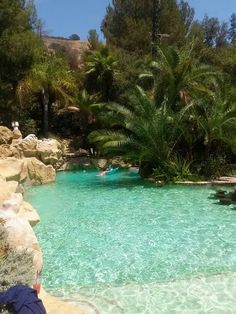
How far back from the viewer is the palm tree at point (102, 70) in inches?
926

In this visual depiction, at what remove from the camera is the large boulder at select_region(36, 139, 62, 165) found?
57.5 feet

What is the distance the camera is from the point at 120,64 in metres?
24.5

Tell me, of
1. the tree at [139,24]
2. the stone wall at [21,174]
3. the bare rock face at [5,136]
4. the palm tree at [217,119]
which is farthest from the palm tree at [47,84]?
the palm tree at [217,119]

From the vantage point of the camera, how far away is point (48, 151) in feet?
58.0

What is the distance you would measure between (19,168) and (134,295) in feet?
23.6

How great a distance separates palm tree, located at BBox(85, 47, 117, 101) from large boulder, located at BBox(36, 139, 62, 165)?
258 inches

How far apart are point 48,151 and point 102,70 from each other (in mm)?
7768

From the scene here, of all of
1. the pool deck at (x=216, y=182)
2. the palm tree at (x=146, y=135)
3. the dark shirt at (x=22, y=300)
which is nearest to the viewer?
the dark shirt at (x=22, y=300)

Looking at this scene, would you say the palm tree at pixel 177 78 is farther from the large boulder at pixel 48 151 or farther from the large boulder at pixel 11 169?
the large boulder at pixel 11 169

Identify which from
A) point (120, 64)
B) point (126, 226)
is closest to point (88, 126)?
point (120, 64)

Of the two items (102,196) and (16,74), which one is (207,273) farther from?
(16,74)

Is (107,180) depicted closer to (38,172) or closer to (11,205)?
(38,172)

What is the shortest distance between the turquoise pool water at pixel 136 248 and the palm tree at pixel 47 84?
1049 centimetres

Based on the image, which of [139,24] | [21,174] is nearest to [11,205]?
[21,174]
